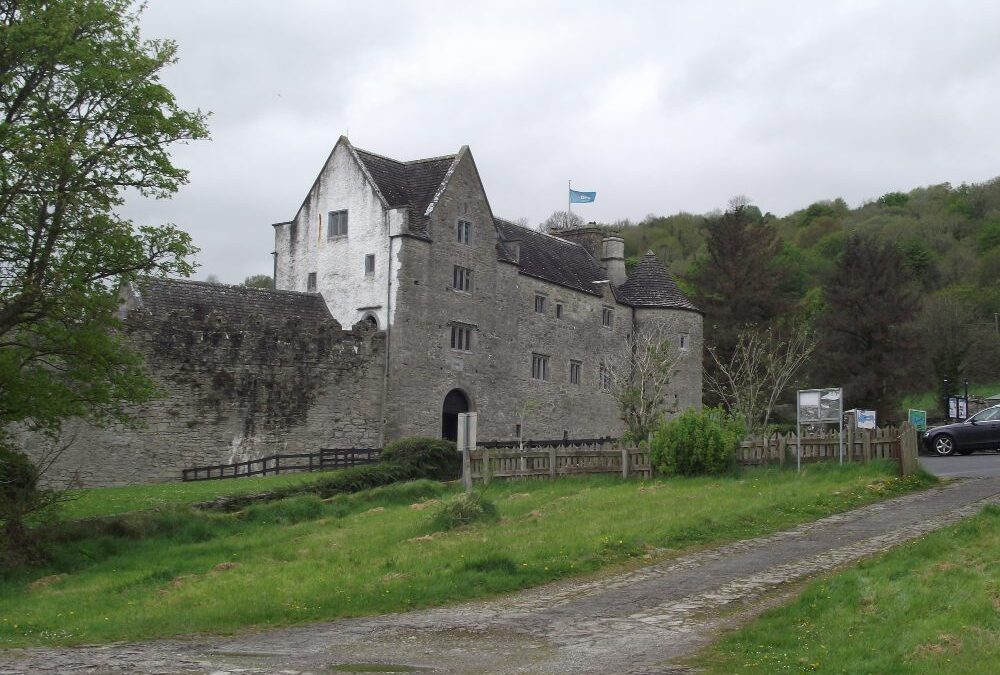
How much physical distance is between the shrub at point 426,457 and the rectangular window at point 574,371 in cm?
1870

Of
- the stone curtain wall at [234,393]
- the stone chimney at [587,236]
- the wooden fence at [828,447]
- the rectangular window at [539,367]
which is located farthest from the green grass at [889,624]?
the stone chimney at [587,236]

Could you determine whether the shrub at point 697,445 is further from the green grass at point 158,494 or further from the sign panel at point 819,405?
the green grass at point 158,494

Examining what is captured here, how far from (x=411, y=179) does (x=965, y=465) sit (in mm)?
26377

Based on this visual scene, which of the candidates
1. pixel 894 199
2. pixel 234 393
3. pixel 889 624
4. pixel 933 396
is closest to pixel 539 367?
pixel 234 393

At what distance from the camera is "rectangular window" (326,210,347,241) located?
47250 mm

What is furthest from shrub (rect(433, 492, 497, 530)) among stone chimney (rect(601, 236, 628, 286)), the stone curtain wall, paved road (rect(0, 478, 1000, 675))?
stone chimney (rect(601, 236, 628, 286))

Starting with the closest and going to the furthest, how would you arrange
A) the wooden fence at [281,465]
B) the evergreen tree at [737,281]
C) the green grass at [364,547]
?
1. the green grass at [364,547]
2. the wooden fence at [281,465]
3. the evergreen tree at [737,281]

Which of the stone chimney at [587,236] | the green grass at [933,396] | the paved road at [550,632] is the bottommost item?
the paved road at [550,632]

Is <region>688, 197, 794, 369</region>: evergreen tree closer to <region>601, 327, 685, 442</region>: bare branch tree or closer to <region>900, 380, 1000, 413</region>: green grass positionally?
<region>601, 327, 685, 442</region>: bare branch tree

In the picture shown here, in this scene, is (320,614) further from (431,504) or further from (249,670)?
(431,504)

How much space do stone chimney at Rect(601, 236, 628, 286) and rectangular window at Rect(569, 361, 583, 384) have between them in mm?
8204

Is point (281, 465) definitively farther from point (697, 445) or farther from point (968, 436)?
point (968, 436)

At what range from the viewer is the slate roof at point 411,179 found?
153 ft

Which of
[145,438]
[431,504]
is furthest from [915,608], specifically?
[145,438]
